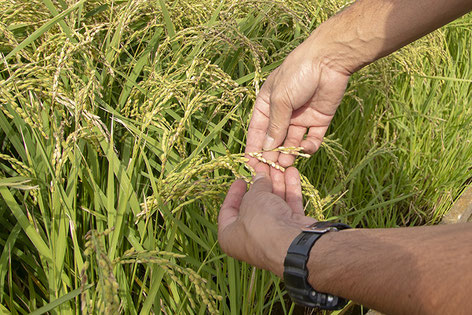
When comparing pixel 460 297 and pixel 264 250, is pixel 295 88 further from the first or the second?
pixel 460 297

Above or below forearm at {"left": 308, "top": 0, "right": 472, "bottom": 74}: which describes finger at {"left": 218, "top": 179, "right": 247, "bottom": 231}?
below

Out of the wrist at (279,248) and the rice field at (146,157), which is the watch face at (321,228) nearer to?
the wrist at (279,248)

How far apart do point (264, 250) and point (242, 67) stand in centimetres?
128

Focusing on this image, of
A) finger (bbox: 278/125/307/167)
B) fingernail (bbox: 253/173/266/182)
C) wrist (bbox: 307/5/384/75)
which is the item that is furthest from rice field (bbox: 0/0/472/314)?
wrist (bbox: 307/5/384/75)

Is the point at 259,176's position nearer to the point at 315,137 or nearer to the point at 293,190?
the point at 293,190

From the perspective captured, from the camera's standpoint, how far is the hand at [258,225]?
1338 mm

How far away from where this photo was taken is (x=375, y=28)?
1.87 metres

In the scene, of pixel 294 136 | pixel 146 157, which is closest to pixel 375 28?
pixel 294 136

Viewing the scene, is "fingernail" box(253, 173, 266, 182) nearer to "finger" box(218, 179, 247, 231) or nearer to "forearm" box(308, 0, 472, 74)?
"finger" box(218, 179, 247, 231)

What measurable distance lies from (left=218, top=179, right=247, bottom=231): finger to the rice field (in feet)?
0.14

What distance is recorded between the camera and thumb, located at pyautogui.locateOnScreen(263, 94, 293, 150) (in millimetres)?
1902

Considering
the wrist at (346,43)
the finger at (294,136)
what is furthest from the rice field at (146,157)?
the wrist at (346,43)

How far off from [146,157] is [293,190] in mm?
527

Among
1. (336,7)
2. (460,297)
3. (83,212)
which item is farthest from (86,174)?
(336,7)
